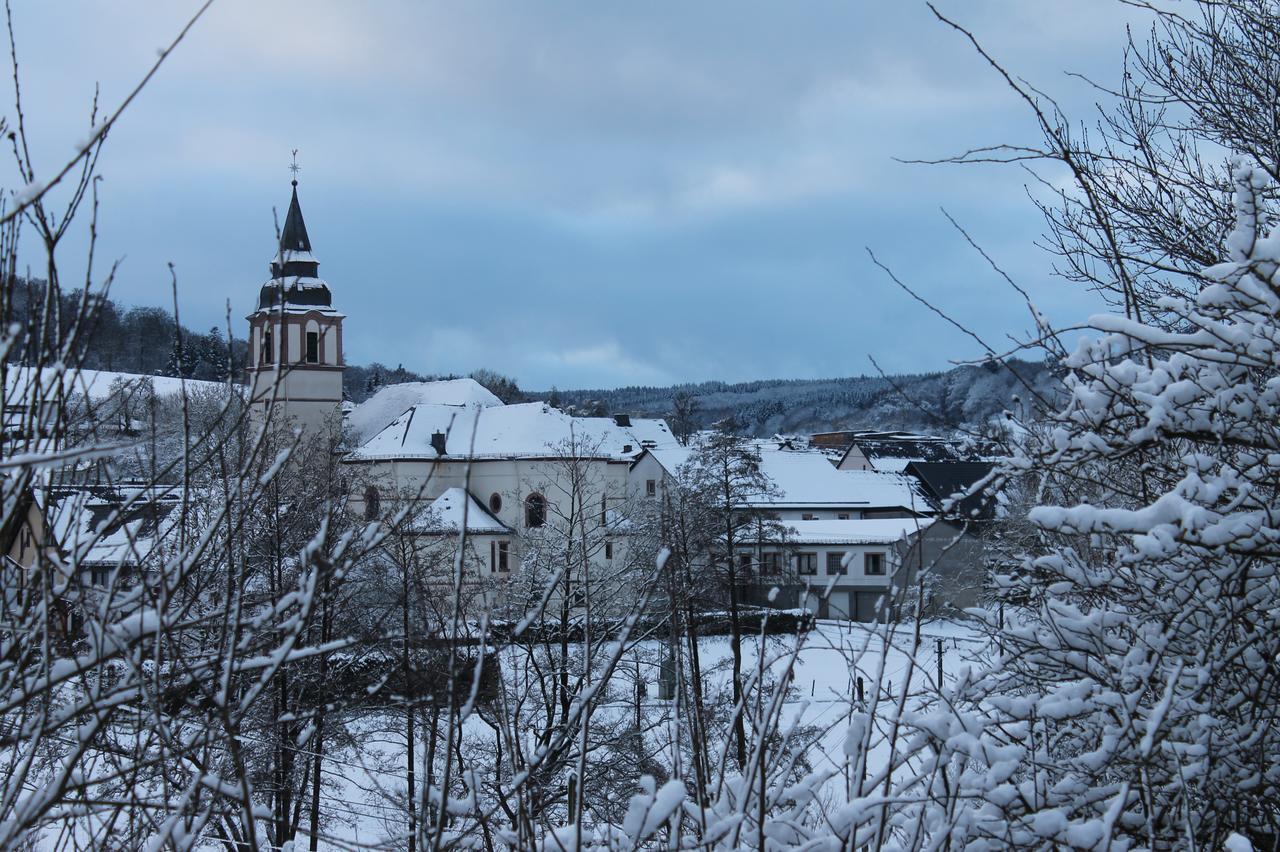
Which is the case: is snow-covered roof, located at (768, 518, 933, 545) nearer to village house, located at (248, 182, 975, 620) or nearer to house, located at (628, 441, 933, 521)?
village house, located at (248, 182, 975, 620)

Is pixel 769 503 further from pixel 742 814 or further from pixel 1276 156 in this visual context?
Result: pixel 742 814

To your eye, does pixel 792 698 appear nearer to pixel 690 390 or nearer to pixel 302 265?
pixel 302 265

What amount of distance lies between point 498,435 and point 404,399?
12740 mm

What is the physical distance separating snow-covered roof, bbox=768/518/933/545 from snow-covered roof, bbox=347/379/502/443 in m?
16.1

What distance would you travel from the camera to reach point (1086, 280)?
874 cm

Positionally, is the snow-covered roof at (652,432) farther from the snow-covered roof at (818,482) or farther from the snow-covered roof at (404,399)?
the snow-covered roof at (404,399)

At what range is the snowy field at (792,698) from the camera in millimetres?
3096

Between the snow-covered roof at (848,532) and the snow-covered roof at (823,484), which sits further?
the snow-covered roof at (823,484)

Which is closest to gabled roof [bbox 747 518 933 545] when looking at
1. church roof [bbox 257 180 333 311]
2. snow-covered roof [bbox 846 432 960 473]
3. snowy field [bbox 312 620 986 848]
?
snowy field [bbox 312 620 986 848]

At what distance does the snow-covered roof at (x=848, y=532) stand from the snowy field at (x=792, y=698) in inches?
270

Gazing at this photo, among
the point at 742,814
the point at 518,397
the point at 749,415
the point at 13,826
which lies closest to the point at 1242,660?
the point at 742,814

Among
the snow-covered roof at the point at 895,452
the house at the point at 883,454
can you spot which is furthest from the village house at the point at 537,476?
the house at the point at 883,454

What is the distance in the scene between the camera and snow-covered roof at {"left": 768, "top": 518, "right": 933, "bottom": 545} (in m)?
41.8

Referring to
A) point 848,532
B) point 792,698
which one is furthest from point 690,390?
point 792,698
